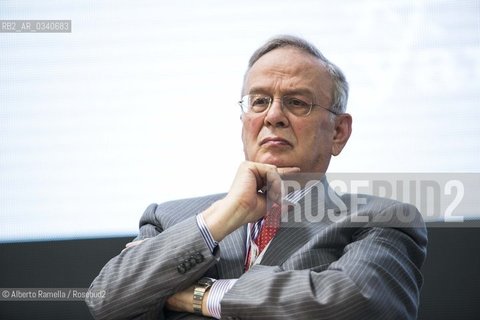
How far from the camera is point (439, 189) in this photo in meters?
2.75

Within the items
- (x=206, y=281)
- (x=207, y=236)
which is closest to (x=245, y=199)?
(x=207, y=236)

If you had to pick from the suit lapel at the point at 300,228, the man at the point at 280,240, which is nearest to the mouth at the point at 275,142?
the man at the point at 280,240

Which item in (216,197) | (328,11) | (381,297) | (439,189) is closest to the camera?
(381,297)

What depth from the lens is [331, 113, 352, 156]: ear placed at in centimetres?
236

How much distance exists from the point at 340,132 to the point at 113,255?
122cm

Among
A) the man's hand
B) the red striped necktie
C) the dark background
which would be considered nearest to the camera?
the man's hand

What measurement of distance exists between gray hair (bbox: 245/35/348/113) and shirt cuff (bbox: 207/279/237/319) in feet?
2.60

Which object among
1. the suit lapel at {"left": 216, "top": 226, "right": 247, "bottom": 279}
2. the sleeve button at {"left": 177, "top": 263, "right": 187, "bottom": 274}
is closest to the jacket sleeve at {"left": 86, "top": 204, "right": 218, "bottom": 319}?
the sleeve button at {"left": 177, "top": 263, "right": 187, "bottom": 274}

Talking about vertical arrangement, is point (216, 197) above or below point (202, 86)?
below

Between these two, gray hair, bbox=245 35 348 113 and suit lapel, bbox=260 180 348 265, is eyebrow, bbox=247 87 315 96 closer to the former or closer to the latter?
gray hair, bbox=245 35 348 113

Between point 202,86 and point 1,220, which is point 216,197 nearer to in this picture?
point 202,86

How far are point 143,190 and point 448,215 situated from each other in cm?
139

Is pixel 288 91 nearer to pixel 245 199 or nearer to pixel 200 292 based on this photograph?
pixel 245 199

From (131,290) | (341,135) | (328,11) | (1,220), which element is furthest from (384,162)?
(1,220)
